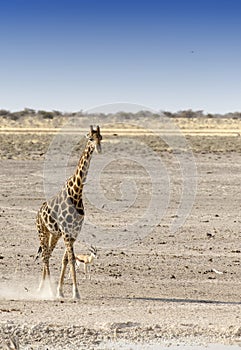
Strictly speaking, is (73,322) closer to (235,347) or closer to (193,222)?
(235,347)

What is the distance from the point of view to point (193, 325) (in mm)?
10117

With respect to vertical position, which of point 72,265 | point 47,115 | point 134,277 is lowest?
point 47,115

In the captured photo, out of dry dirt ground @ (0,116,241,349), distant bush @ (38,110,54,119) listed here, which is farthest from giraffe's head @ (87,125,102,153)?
distant bush @ (38,110,54,119)

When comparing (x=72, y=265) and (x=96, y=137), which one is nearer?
(x=96, y=137)

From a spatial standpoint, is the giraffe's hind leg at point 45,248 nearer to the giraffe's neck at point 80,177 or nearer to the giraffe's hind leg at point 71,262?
the giraffe's hind leg at point 71,262

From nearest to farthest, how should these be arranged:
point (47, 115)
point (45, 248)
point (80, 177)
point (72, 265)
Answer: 1. point (72, 265)
2. point (80, 177)
3. point (45, 248)
4. point (47, 115)

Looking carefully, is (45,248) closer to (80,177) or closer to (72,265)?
(72,265)

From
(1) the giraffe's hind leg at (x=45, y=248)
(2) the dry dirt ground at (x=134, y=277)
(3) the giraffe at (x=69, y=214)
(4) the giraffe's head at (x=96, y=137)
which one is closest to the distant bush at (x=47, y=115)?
(2) the dry dirt ground at (x=134, y=277)

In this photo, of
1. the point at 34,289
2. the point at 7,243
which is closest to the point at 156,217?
the point at 7,243

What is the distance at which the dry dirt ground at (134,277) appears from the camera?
32.2 ft

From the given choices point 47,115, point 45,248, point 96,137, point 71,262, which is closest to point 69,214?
point 71,262

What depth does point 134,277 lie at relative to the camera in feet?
44.2

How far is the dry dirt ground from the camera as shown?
9820mm

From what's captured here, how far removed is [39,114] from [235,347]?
378 feet
